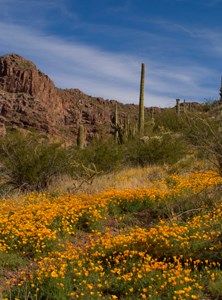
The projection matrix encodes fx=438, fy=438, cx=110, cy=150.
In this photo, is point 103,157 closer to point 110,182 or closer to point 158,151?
point 158,151

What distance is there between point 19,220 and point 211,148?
443 centimetres

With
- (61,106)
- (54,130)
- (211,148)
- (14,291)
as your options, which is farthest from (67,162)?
(61,106)

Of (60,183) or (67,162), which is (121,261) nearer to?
(60,183)

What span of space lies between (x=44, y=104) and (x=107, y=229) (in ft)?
213

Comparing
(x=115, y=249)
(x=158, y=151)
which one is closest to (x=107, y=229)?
(x=115, y=249)

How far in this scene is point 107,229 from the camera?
7.30 m

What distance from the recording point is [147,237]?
6516mm

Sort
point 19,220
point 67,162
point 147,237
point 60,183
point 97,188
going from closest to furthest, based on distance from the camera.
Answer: point 147,237 → point 19,220 → point 97,188 → point 60,183 → point 67,162

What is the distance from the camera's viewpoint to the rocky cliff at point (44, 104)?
203ft

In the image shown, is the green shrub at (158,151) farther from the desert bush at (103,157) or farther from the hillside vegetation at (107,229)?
the hillside vegetation at (107,229)

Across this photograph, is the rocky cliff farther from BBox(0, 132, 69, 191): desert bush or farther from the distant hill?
BBox(0, 132, 69, 191): desert bush

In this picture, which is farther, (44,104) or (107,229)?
(44,104)

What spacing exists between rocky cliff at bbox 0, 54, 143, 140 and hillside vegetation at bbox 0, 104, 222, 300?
43.9m

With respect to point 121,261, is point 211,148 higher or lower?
higher
